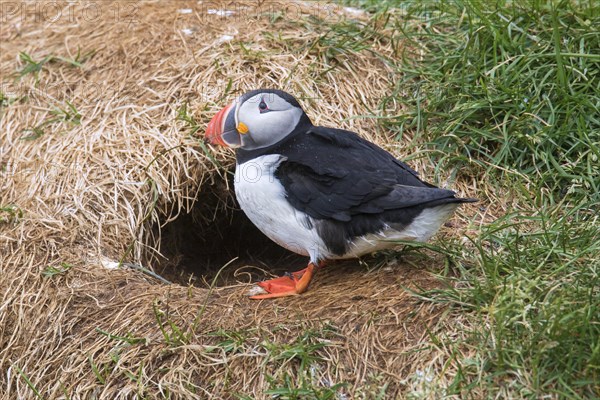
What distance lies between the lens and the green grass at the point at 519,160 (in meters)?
2.98

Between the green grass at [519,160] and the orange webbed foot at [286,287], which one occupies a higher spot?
the green grass at [519,160]

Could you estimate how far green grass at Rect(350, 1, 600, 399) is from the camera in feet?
9.78

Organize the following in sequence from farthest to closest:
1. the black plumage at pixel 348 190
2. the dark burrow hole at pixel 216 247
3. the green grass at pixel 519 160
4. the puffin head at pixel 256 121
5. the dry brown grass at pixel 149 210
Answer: the dark burrow hole at pixel 216 247
the puffin head at pixel 256 121
the black plumage at pixel 348 190
the dry brown grass at pixel 149 210
the green grass at pixel 519 160

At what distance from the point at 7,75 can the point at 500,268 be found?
3.45 m

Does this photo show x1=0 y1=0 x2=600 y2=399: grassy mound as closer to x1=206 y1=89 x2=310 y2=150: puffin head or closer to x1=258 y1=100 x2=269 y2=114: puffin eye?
x1=206 y1=89 x2=310 y2=150: puffin head

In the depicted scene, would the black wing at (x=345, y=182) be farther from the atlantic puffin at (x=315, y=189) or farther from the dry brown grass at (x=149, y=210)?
the dry brown grass at (x=149, y=210)

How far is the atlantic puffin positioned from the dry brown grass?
224 mm

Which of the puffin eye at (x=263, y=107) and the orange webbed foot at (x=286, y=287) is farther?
the puffin eye at (x=263, y=107)

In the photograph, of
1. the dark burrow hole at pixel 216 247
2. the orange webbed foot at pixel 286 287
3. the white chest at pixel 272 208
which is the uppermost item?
the white chest at pixel 272 208

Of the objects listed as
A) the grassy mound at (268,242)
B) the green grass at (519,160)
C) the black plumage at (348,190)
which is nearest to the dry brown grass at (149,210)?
the grassy mound at (268,242)

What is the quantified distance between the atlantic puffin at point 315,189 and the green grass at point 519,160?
328 millimetres

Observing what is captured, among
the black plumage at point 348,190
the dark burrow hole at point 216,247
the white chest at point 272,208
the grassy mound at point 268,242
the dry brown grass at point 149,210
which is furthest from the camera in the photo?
the dark burrow hole at point 216,247

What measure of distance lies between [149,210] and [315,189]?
111 centimetres

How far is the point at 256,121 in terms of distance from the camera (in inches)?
151
